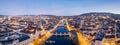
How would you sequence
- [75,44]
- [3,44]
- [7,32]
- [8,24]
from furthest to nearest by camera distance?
[8,24]
[7,32]
[75,44]
[3,44]

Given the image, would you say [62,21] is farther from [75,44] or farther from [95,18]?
[75,44]

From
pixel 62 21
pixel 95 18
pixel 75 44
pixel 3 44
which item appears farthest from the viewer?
pixel 62 21

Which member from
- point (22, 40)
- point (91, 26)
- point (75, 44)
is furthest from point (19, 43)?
point (91, 26)

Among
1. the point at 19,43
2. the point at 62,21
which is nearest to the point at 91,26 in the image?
the point at 62,21

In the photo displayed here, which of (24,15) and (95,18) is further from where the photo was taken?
(95,18)

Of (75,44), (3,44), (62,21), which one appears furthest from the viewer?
(62,21)

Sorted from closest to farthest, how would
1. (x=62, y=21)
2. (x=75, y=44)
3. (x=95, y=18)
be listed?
1. (x=75, y=44)
2. (x=95, y=18)
3. (x=62, y=21)

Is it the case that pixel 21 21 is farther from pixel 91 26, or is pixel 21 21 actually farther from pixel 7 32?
pixel 91 26

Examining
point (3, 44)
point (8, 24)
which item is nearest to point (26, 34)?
point (8, 24)

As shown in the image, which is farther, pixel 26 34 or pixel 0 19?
pixel 0 19
